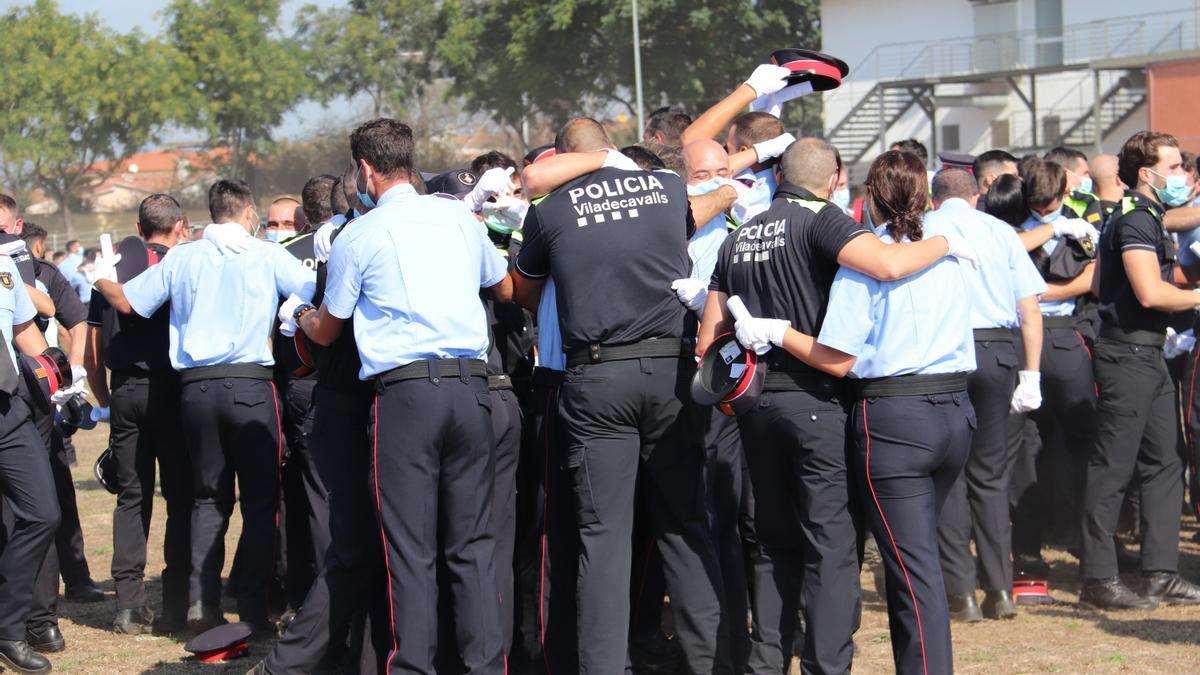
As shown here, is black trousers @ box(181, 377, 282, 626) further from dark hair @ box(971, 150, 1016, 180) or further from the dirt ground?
dark hair @ box(971, 150, 1016, 180)

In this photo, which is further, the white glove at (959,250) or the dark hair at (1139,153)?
the dark hair at (1139,153)

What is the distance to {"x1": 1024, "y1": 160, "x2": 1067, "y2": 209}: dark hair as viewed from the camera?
23.6 ft

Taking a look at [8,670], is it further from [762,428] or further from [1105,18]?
[1105,18]

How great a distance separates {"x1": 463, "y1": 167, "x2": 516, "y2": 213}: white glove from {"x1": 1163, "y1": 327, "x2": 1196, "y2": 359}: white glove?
13.8ft

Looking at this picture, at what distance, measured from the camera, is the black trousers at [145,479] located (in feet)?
22.6

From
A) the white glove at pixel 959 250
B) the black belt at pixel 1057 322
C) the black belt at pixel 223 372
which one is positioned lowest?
the black belt at pixel 1057 322

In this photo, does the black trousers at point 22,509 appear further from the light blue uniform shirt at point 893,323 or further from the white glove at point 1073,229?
the white glove at point 1073,229

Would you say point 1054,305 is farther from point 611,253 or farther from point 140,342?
point 140,342

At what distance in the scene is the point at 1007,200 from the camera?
7258 mm

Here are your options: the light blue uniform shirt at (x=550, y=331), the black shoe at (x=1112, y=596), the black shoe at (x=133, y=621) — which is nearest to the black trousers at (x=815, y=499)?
the light blue uniform shirt at (x=550, y=331)

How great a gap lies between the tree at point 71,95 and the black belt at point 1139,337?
2104 inches

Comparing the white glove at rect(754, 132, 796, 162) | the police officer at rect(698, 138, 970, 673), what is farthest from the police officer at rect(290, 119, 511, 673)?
the white glove at rect(754, 132, 796, 162)

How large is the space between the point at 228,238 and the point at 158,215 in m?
0.90

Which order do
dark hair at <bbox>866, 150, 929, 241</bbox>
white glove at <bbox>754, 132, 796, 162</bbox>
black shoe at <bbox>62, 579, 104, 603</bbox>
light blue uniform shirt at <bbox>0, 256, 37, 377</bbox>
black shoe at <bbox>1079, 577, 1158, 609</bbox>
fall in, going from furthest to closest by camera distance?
black shoe at <bbox>62, 579, 104, 603</bbox>, black shoe at <bbox>1079, 577, 1158, 609</bbox>, white glove at <bbox>754, 132, 796, 162</bbox>, light blue uniform shirt at <bbox>0, 256, 37, 377</bbox>, dark hair at <bbox>866, 150, 929, 241</bbox>
